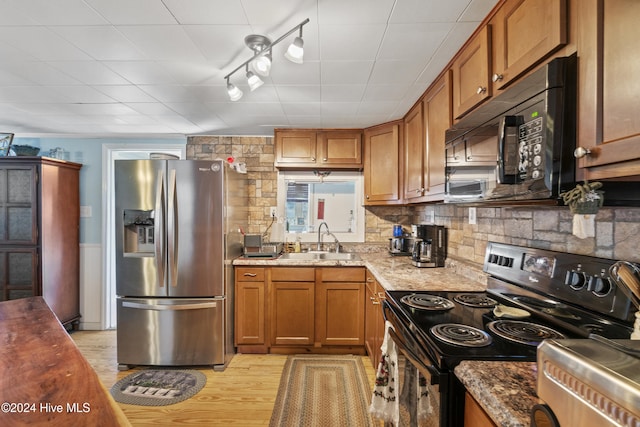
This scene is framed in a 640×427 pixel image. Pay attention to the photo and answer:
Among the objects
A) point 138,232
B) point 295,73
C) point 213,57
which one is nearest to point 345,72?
point 295,73

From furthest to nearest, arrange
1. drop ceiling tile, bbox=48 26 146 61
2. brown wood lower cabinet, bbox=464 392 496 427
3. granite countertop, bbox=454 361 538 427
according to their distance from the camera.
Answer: drop ceiling tile, bbox=48 26 146 61 → brown wood lower cabinet, bbox=464 392 496 427 → granite countertop, bbox=454 361 538 427

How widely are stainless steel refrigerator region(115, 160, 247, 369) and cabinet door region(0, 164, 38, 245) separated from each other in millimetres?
1179

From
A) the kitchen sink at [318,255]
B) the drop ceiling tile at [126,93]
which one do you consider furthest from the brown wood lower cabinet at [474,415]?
the drop ceiling tile at [126,93]

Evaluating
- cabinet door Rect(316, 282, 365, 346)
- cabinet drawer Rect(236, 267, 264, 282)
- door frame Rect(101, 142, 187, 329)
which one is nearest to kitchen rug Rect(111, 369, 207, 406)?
cabinet drawer Rect(236, 267, 264, 282)

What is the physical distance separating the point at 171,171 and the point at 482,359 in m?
2.43

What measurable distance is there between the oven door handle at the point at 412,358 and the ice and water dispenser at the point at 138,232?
2.10m

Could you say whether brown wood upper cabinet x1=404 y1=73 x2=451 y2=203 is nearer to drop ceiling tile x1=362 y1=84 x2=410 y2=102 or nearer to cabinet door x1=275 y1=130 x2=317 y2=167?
drop ceiling tile x1=362 y1=84 x2=410 y2=102

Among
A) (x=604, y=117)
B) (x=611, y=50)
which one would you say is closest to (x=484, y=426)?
(x=604, y=117)

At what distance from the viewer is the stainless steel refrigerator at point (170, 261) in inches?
95.6

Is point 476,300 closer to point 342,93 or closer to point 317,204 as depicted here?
point 342,93

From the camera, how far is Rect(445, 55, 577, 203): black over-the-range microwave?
33.2 inches

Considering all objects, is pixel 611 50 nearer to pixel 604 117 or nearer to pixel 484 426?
pixel 604 117

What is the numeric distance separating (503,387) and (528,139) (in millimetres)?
731

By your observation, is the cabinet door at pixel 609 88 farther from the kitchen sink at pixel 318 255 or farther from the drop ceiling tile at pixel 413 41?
the kitchen sink at pixel 318 255
